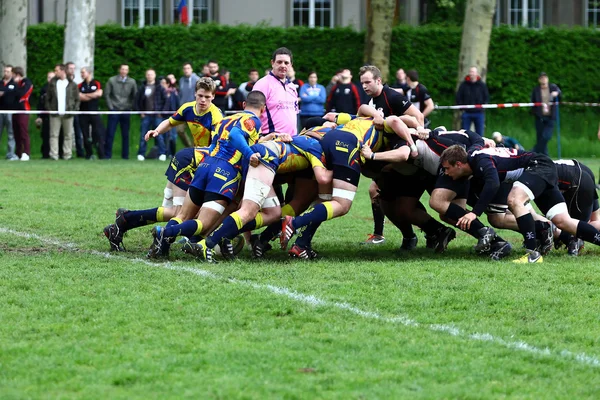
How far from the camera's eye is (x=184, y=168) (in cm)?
1027

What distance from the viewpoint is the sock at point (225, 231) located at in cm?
934

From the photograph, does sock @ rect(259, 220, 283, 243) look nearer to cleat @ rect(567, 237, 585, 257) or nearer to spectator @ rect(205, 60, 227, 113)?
cleat @ rect(567, 237, 585, 257)

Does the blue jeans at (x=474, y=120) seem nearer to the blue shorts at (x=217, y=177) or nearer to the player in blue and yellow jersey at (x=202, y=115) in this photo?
the player in blue and yellow jersey at (x=202, y=115)

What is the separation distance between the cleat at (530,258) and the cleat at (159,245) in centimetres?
306

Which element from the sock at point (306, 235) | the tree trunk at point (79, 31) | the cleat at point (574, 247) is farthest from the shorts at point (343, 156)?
the tree trunk at point (79, 31)

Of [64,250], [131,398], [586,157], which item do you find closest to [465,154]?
[64,250]

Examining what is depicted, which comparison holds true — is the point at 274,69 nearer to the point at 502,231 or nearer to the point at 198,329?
Answer: the point at 502,231

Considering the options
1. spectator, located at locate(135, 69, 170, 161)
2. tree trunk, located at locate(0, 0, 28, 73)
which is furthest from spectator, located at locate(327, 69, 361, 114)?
tree trunk, located at locate(0, 0, 28, 73)

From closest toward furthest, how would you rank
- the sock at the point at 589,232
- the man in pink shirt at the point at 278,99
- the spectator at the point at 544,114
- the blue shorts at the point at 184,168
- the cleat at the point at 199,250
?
the cleat at the point at 199,250 < the sock at the point at 589,232 < the blue shorts at the point at 184,168 < the man in pink shirt at the point at 278,99 < the spectator at the point at 544,114

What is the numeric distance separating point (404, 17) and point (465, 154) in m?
23.9

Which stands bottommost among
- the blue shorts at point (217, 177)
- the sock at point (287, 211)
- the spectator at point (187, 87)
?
the sock at point (287, 211)

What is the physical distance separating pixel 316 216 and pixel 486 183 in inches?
60.1

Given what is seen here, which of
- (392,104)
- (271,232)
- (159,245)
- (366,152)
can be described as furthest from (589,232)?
(159,245)

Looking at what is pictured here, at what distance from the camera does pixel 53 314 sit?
705 cm
